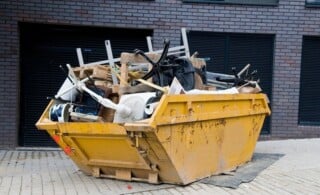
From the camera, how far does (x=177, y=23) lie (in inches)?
395

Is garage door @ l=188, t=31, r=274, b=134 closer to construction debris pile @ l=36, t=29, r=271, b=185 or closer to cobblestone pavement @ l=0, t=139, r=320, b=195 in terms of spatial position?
cobblestone pavement @ l=0, t=139, r=320, b=195

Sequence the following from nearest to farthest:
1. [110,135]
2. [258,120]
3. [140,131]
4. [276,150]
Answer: [140,131] → [110,135] → [258,120] → [276,150]

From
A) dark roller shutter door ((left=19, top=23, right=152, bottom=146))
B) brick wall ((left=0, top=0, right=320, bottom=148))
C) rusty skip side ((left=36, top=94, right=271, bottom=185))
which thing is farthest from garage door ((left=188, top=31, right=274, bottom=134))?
rusty skip side ((left=36, top=94, right=271, bottom=185))

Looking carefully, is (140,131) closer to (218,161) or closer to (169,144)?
(169,144)

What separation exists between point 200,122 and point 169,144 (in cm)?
74

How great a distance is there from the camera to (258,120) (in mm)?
7891

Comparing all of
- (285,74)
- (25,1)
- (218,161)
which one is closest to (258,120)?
(218,161)

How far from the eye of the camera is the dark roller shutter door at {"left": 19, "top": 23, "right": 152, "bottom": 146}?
9.90 metres

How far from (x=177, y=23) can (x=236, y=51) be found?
A: 145cm

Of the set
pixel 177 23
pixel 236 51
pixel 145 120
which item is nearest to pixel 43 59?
pixel 177 23

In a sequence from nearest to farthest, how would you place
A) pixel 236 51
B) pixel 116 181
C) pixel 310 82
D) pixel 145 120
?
pixel 145 120 → pixel 116 181 → pixel 236 51 → pixel 310 82

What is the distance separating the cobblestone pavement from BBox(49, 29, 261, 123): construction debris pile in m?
0.87

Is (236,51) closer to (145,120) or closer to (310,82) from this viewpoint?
(310,82)

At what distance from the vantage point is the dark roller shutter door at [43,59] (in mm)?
9898
